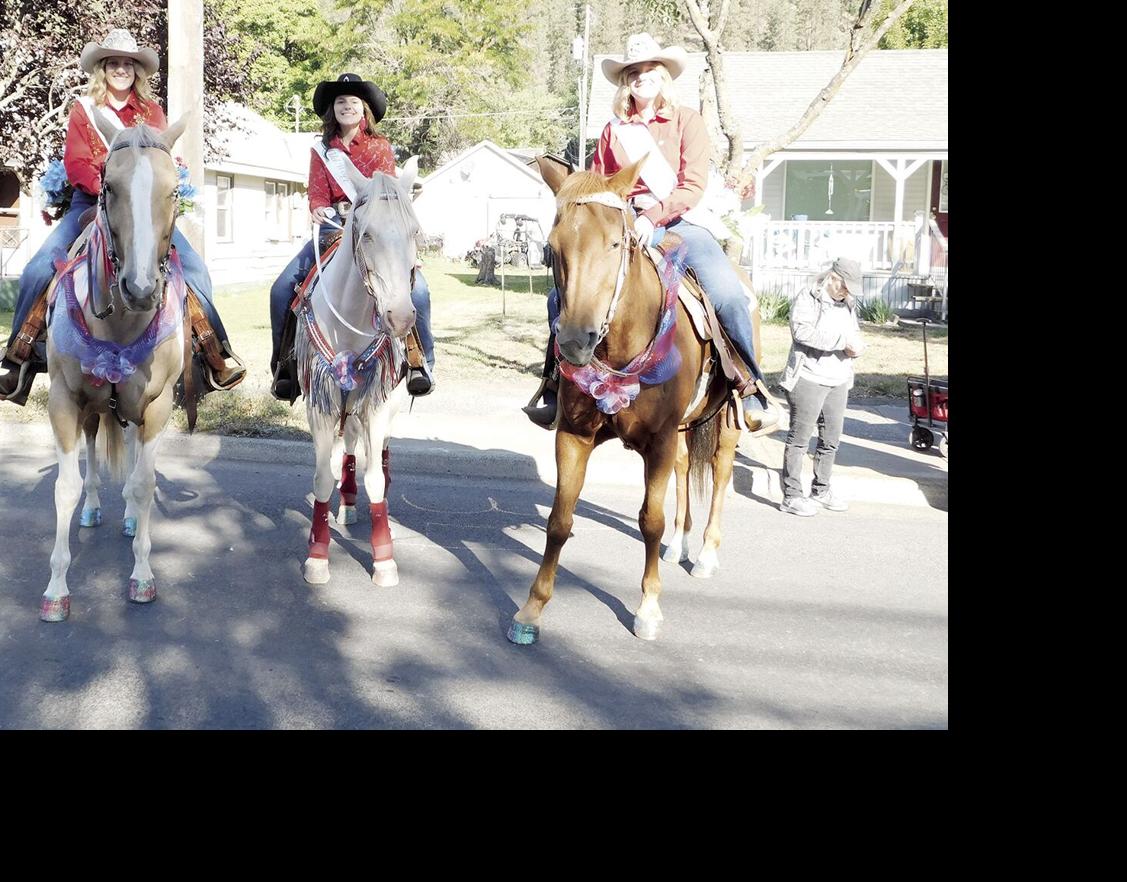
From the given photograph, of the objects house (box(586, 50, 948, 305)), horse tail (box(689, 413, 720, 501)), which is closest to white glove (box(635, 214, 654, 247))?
horse tail (box(689, 413, 720, 501))

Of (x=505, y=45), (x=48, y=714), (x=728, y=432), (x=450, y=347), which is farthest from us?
(x=505, y=45)

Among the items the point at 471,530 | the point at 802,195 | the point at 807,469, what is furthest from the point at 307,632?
the point at 802,195

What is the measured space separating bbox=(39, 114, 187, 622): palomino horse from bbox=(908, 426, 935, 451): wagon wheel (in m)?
6.99

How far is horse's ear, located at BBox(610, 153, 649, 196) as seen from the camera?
5152 mm

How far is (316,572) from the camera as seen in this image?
6.75 meters

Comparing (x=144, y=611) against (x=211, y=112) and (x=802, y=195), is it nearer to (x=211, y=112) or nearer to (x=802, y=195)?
(x=211, y=112)

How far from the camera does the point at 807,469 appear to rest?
987 cm

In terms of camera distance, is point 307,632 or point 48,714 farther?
point 307,632

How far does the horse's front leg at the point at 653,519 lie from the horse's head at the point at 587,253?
0.97m

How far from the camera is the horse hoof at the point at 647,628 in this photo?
19.9 ft

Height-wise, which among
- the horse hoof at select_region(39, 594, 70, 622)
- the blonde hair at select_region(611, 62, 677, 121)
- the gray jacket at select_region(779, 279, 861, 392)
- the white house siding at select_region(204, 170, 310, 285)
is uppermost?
the white house siding at select_region(204, 170, 310, 285)

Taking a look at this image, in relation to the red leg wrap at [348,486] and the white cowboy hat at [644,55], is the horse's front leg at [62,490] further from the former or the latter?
the white cowboy hat at [644,55]

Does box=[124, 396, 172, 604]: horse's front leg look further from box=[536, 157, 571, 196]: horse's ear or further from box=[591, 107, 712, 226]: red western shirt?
box=[591, 107, 712, 226]: red western shirt

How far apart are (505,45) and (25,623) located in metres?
50.7
